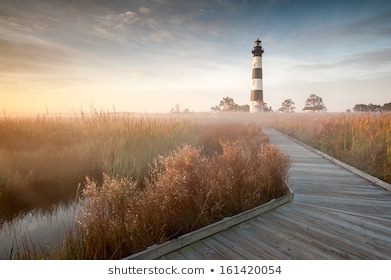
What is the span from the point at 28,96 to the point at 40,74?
0.33m

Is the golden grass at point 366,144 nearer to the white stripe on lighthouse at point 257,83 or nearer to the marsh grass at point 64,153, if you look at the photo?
the marsh grass at point 64,153

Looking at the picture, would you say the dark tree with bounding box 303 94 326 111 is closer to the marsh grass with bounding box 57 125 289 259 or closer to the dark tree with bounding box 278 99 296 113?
the dark tree with bounding box 278 99 296 113

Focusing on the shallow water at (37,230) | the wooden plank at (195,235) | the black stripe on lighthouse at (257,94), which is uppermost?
the black stripe on lighthouse at (257,94)

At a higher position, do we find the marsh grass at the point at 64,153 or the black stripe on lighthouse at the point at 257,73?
the black stripe on lighthouse at the point at 257,73

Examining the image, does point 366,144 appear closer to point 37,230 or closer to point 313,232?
point 313,232

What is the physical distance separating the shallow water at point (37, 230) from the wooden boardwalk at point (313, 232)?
62.8 inches

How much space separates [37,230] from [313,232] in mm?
3025

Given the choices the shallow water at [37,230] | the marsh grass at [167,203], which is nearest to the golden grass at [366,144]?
the marsh grass at [167,203]

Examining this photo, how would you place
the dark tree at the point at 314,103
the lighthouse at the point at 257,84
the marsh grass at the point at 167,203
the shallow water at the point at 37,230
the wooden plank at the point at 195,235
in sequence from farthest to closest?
1. the dark tree at the point at 314,103
2. the lighthouse at the point at 257,84
3. the shallow water at the point at 37,230
4. the marsh grass at the point at 167,203
5. the wooden plank at the point at 195,235

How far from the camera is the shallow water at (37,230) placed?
95.2 inches

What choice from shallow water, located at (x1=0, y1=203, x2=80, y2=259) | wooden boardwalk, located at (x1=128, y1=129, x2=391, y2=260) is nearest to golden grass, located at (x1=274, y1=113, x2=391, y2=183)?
wooden boardwalk, located at (x1=128, y1=129, x2=391, y2=260)

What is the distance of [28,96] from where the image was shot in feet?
9.93

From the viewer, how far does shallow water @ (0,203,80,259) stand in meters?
2.42
